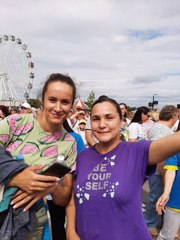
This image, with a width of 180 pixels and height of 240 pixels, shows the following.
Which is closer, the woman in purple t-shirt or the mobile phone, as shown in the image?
the mobile phone

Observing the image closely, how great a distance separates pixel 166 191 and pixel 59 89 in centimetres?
155

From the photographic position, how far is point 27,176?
4.57 feet

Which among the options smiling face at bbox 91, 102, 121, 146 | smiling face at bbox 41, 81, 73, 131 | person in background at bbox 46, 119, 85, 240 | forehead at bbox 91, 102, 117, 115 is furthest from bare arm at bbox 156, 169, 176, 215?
smiling face at bbox 41, 81, 73, 131

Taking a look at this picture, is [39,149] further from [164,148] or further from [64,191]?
[164,148]

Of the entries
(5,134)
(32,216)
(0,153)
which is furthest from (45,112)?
(32,216)

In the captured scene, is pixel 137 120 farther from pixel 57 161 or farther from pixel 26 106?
pixel 57 161

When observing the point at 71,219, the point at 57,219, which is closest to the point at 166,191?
the point at 57,219

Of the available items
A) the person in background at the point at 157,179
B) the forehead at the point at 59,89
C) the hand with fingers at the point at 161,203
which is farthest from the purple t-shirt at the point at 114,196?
the person in background at the point at 157,179

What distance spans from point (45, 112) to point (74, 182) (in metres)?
0.45

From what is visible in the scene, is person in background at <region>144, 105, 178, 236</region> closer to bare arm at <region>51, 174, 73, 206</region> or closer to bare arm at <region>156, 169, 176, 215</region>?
bare arm at <region>156, 169, 176, 215</region>

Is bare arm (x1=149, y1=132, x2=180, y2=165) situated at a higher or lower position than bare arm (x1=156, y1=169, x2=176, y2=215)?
higher

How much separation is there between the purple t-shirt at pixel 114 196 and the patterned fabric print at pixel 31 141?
7.1 inches

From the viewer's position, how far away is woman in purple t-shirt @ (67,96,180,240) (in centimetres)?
159

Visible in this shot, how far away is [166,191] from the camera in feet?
8.77
